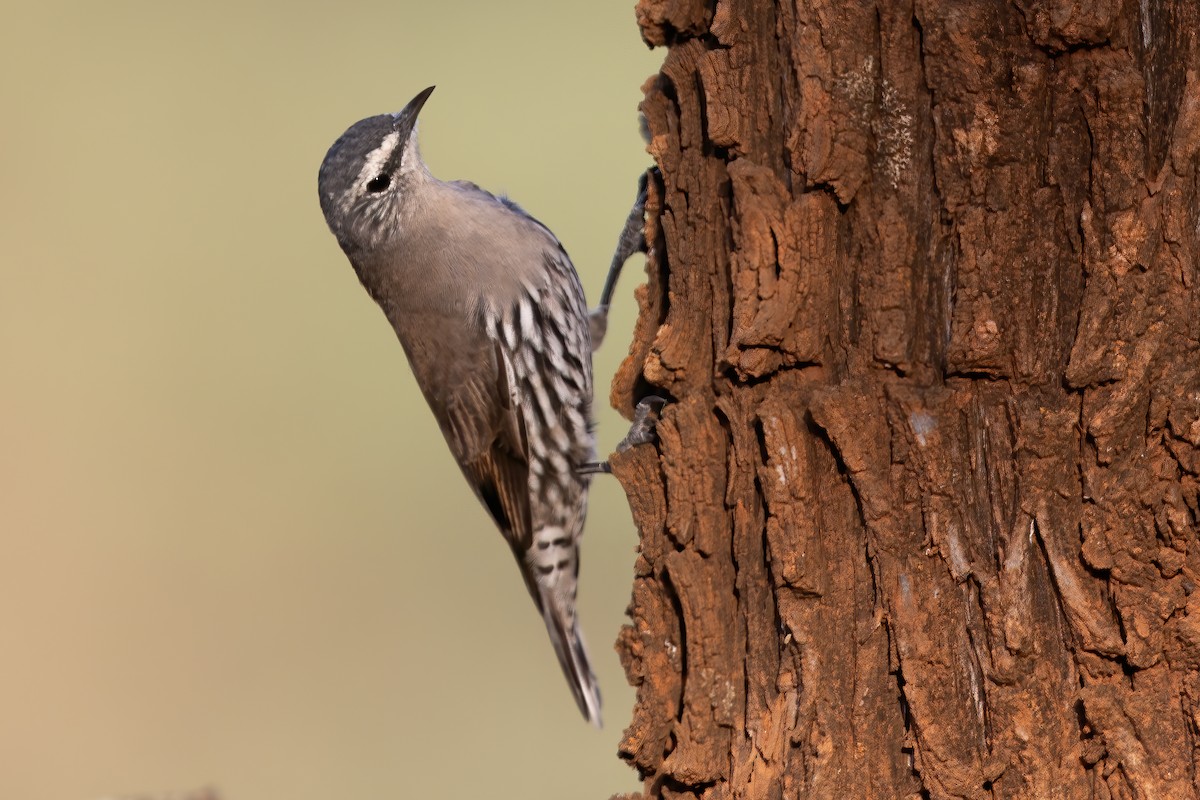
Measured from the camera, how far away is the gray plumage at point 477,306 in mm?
4637

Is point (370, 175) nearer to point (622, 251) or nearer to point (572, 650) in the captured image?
point (622, 251)

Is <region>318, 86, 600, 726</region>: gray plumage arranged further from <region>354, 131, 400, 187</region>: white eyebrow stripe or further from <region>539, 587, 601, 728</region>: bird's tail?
<region>539, 587, 601, 728</region>: bird's tail

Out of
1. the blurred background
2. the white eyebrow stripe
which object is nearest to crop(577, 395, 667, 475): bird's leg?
the white eyebrow stripe

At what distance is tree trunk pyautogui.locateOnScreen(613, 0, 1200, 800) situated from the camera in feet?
7.50

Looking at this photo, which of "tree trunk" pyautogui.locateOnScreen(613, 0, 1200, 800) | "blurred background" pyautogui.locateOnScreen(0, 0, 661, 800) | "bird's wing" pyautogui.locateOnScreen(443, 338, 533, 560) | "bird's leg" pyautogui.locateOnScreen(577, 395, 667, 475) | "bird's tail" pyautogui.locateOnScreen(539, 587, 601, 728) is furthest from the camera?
"blurred background" pyautogui.locateOnScreen(0, 0, 661, 800)

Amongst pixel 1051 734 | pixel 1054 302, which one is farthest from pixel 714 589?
pixel 1054 302

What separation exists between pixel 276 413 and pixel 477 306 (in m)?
3.95

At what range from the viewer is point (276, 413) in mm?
8281

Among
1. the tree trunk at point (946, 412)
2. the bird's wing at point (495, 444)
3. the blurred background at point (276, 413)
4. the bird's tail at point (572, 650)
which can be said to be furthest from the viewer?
the blurred background at point (276, 413)

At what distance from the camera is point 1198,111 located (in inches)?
88.7

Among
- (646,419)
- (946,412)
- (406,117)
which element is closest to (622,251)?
(406,117)

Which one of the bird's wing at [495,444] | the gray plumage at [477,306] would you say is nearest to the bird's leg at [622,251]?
the gray plumage at [477,306]

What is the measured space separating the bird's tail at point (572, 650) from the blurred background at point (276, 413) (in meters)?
1.61

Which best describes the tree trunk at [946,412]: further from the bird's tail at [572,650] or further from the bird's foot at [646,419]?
the bird's tail at [572,650]
